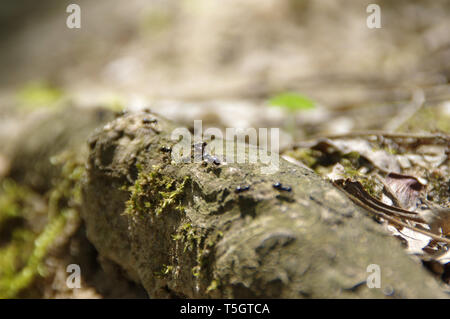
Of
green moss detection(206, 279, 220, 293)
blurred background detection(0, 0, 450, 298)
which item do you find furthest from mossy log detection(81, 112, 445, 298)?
blurred background detection(0, 0, 450, 298)

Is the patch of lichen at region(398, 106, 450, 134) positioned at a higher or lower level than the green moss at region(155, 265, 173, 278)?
higher

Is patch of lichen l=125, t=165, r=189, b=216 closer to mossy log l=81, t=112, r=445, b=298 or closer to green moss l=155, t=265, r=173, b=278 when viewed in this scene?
mossy log l=81, t=112, r=445, b=298

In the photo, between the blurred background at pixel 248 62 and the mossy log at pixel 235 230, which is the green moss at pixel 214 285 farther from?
the blurred background at pixel 248 62

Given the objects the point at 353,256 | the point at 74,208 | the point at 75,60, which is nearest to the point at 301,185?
the point at 353,256

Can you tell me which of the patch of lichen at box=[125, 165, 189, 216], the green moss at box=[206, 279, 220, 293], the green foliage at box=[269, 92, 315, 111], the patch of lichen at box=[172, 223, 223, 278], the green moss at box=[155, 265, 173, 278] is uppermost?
the green foliage at box=[269, 92, 315, 111]

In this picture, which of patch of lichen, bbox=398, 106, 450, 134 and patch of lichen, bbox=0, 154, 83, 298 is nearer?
patch of lichen, bbox=0, 154, 83, 298

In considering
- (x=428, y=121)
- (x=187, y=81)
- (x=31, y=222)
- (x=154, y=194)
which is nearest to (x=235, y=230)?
(x=154, y=194)

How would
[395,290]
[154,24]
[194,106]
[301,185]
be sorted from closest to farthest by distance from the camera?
1. [395,290]
2. [301,185]
3. [194,106]
4. [154,24]
